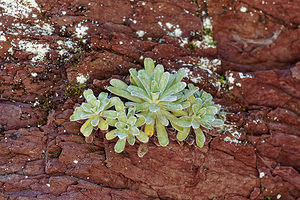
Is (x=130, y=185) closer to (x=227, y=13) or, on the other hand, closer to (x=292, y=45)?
(x=227, y=13)

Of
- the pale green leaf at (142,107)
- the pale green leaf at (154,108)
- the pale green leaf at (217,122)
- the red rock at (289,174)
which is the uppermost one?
the pale green leaf at (154,108)

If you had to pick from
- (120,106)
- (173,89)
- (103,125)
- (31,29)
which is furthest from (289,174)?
(31,29)

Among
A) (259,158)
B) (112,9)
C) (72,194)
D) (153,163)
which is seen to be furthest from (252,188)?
(112,9)

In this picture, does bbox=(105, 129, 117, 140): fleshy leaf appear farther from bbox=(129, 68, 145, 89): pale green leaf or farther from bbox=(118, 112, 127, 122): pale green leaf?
bbox=(129, 68, 145, 89): pale green leaf

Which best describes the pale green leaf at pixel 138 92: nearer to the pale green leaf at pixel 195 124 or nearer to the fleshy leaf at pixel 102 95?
the fleshy leaf at pixel 102 95


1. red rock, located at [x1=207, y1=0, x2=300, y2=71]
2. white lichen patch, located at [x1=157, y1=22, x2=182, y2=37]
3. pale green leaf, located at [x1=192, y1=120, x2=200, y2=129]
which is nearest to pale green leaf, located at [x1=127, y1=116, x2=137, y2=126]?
pale green leaf, located at [x1=192, y1=120, x2=200, y2=129]

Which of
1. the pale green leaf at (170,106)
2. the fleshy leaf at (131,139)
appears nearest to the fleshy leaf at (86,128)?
the fleshy leaf at (131,139)
